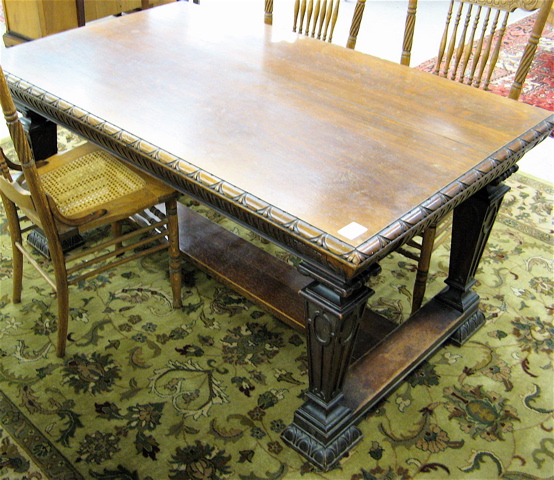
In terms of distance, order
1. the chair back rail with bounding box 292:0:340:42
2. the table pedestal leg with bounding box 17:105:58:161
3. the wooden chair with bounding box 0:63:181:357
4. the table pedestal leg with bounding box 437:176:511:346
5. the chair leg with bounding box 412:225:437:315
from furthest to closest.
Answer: the chair back rail with bounding box 292:0:340:42, the table pedestal leg with bounding box 17:105:58:161, the chair leg with bounding box 412:225:437:315, the table pedestal leg with bounding box 437:176:511:346, the wooden chair with bounding box 0:63:181:357

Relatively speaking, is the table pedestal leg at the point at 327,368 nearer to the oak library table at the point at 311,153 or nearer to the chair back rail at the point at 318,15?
the oak library table at the point at 311,153

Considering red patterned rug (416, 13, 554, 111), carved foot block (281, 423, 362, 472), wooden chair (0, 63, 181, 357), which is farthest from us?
red patterned rug (416, 13, 554, 111)

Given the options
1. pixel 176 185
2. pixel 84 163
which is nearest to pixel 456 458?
pixel 176 185

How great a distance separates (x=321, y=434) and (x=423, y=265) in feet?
2.54

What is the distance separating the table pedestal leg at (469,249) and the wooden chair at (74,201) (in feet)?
3.37

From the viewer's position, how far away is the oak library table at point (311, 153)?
1.60 m

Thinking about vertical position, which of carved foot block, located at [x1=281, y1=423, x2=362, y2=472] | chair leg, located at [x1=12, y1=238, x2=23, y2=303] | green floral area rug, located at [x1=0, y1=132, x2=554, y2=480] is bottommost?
green floral area rug, located at [x1=0, y1=132, x2=554, y2=480]

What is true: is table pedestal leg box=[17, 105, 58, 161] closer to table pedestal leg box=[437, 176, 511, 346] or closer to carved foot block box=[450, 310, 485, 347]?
table pedestal leg box=[437, 176, 511, 346]

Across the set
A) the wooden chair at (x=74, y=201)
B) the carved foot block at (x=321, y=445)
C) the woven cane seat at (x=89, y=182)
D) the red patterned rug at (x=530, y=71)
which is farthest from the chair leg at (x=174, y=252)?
the red patterned rug at (x=530, y=71)

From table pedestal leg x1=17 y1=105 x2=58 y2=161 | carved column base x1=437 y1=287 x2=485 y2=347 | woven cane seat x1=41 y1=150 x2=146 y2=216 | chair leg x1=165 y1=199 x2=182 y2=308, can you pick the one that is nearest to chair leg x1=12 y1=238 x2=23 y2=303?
woven cane seat x1=41 y1=150 x2=146 y2=216

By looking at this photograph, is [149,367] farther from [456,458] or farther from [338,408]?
[456,458]

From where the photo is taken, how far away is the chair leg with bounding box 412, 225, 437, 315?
2234mm

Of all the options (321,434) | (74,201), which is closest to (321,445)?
(321,434)

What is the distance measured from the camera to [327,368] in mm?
1807
